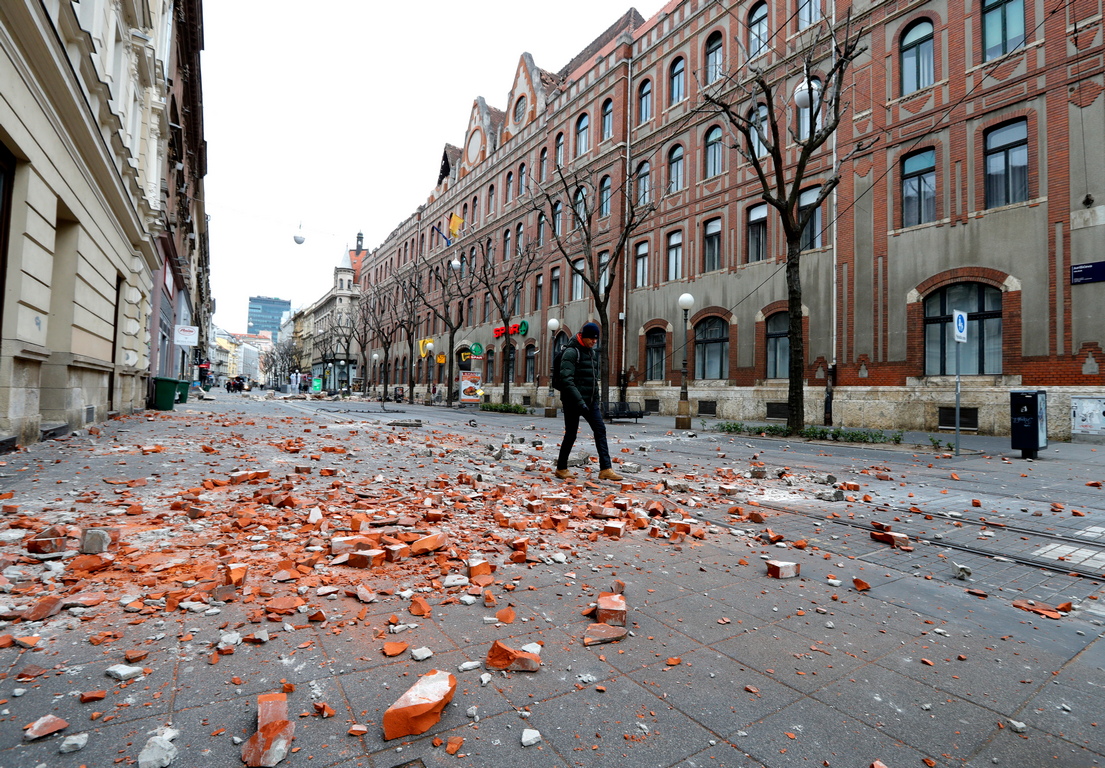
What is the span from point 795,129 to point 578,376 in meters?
19.9

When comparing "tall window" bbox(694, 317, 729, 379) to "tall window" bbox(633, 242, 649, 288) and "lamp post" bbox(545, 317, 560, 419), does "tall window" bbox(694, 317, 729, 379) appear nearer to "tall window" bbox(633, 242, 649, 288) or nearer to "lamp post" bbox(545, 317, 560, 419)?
"tall window" bbox(633, 242, 649, 288)

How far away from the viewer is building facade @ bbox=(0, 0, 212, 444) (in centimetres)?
749

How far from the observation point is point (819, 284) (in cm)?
2092

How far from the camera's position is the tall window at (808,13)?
2162 centimetres

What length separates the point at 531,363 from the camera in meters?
38.7

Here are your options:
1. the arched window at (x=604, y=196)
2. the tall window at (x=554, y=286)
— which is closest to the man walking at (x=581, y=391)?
the arched window at (x=604, y=196)

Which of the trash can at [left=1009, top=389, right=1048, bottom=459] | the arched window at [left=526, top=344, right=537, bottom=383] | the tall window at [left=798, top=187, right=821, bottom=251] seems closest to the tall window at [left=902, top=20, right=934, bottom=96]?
the tall window at [left=798, top=187, right=821, bottom=251]

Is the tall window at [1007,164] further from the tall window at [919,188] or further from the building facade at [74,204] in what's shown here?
the building facade at [74,204]

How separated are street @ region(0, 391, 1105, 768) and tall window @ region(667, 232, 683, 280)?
22026 millimetres

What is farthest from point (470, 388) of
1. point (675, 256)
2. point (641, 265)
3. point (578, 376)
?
point (578, 376)

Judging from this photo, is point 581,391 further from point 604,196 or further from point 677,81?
point 604,196

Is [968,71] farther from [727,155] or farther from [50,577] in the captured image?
[50,577]

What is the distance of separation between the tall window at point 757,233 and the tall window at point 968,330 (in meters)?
6.74

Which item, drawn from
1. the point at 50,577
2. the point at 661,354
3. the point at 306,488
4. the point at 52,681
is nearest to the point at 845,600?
the point at 52,681
